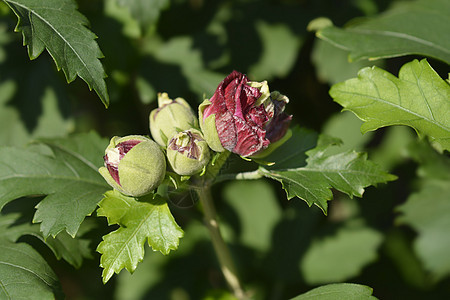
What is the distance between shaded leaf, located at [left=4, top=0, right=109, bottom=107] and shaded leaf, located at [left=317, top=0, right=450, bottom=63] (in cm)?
85

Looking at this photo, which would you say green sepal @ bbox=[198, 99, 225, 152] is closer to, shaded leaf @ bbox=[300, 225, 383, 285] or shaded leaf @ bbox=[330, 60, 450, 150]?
shaded leaf @ bbox=[330, 60, 450, 150]

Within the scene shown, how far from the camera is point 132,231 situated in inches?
57.2

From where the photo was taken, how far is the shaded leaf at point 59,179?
1.56 m

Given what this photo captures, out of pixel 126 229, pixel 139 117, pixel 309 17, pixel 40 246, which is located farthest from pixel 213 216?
pixel 309 17

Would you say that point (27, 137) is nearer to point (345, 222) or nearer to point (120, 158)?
point (120, 158)

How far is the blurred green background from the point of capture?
2389 mm

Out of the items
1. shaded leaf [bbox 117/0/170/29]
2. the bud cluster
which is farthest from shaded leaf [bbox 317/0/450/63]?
shaded leaf [bbox 117/0/170/29]

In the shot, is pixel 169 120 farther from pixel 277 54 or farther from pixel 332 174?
pixel 277 54

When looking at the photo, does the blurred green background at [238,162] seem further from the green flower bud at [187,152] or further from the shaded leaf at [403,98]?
the green flower bud at [187,152]

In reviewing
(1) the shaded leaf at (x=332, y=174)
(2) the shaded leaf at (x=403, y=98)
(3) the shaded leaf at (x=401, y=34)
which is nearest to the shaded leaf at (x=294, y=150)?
(1) the shaded leaf at (x=332, y=174)

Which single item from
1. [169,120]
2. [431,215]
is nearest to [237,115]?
[169,120]

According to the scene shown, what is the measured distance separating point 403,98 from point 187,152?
67cm

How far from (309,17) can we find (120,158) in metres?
1.60

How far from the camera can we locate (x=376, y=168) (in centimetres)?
163
